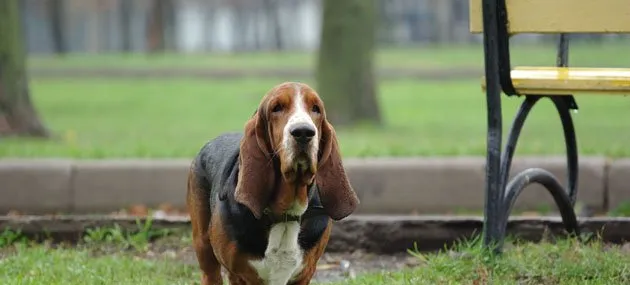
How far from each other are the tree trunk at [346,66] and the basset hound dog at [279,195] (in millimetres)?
10252

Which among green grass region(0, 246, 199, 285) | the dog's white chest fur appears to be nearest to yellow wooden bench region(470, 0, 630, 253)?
the dog's white chest fur

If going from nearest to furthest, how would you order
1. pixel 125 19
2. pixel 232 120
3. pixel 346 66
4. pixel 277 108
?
pixel 277 108 → pixel 346 66 → pixel 232 120 → pixel 125 19

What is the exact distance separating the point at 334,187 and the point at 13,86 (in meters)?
8.33

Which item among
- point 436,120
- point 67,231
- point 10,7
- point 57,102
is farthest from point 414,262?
point 57,102

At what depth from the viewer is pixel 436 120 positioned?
56.2ft

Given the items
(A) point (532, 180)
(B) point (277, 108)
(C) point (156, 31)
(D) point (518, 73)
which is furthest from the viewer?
(C) point (156, 31)

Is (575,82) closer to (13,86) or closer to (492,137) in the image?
(492,137)

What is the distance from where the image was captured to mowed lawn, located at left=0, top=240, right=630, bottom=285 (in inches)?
229

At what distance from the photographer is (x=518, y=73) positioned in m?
6.20

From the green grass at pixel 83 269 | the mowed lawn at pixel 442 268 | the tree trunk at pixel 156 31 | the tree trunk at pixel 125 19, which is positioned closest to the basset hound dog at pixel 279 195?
the mowed lawn at pixel 442 268

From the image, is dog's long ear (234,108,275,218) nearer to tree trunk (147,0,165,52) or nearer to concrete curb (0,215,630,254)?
concrete curb (0,215,630,254)

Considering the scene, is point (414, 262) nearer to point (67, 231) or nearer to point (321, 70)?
point (67, 231)

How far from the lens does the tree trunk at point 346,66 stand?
1555cm

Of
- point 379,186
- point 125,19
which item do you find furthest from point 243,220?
point 125,19
